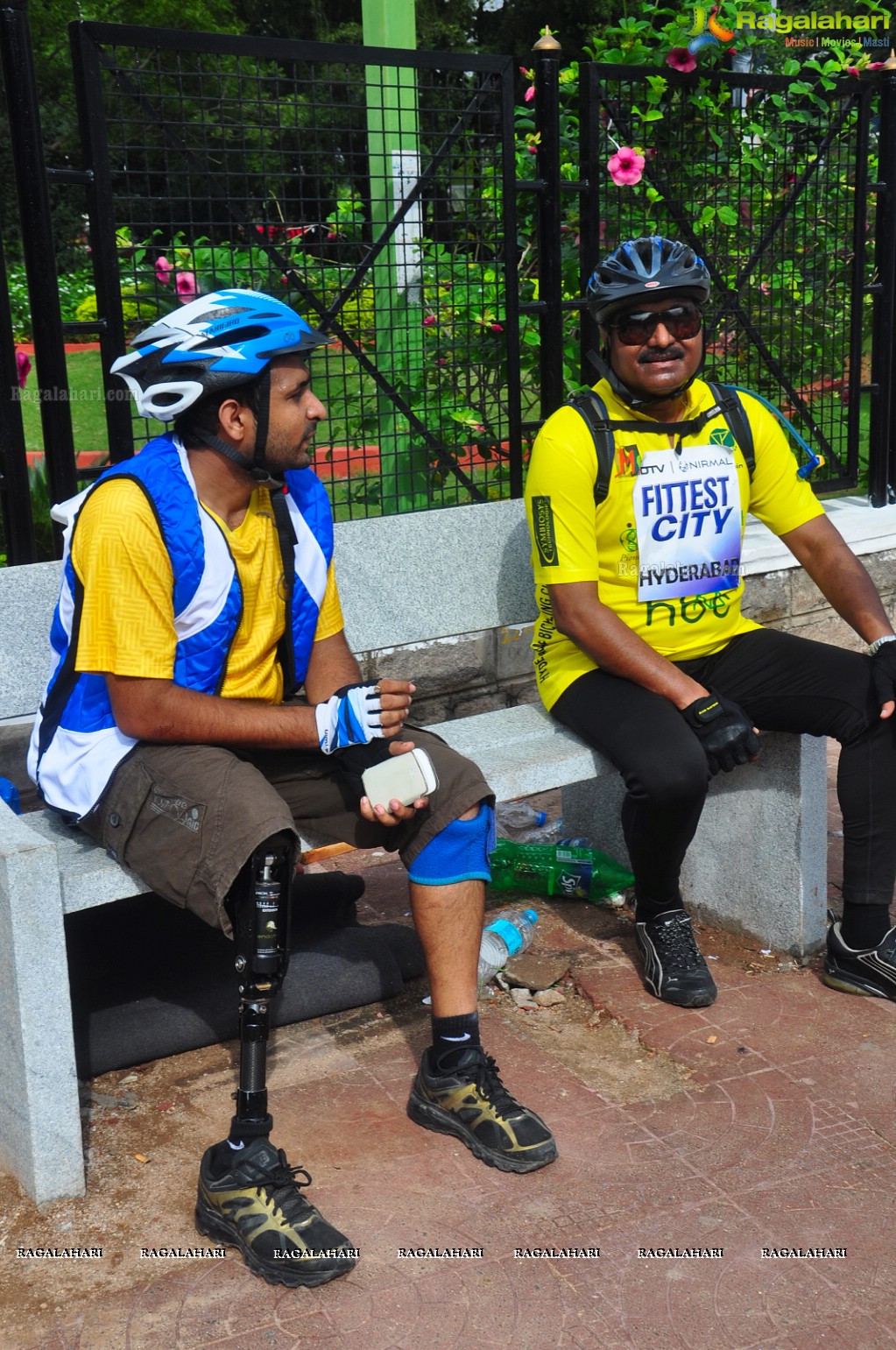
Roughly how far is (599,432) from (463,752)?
909 millimetres

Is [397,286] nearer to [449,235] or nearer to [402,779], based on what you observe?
[449,235]

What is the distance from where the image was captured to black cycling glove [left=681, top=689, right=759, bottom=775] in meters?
3.38

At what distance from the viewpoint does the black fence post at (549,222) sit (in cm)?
493

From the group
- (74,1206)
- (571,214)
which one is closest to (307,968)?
(74,1206)

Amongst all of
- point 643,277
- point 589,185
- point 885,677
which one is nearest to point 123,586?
point 643,277

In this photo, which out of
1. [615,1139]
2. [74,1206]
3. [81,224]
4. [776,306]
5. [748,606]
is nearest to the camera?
[74,1206]

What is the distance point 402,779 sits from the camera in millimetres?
2775

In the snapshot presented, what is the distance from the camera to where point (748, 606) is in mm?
5574

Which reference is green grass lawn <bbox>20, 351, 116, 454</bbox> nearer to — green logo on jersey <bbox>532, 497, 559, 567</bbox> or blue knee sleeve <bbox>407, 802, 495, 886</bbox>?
green logo on jersey <bbox>532, 497, 559, 567</bbox>

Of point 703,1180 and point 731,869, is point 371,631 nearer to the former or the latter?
point 731,869

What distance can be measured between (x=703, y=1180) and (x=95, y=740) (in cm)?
154

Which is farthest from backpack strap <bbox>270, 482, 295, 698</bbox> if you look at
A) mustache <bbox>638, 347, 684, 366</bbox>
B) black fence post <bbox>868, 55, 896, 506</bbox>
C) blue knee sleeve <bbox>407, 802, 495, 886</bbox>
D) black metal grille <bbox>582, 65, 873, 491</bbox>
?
black fence post <bbox>868, 55, 896, 506</bbox>

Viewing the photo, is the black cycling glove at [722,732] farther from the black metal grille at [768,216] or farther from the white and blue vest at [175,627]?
the black metal grille at [768,216]

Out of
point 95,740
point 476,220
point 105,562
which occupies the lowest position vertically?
point 95,740
